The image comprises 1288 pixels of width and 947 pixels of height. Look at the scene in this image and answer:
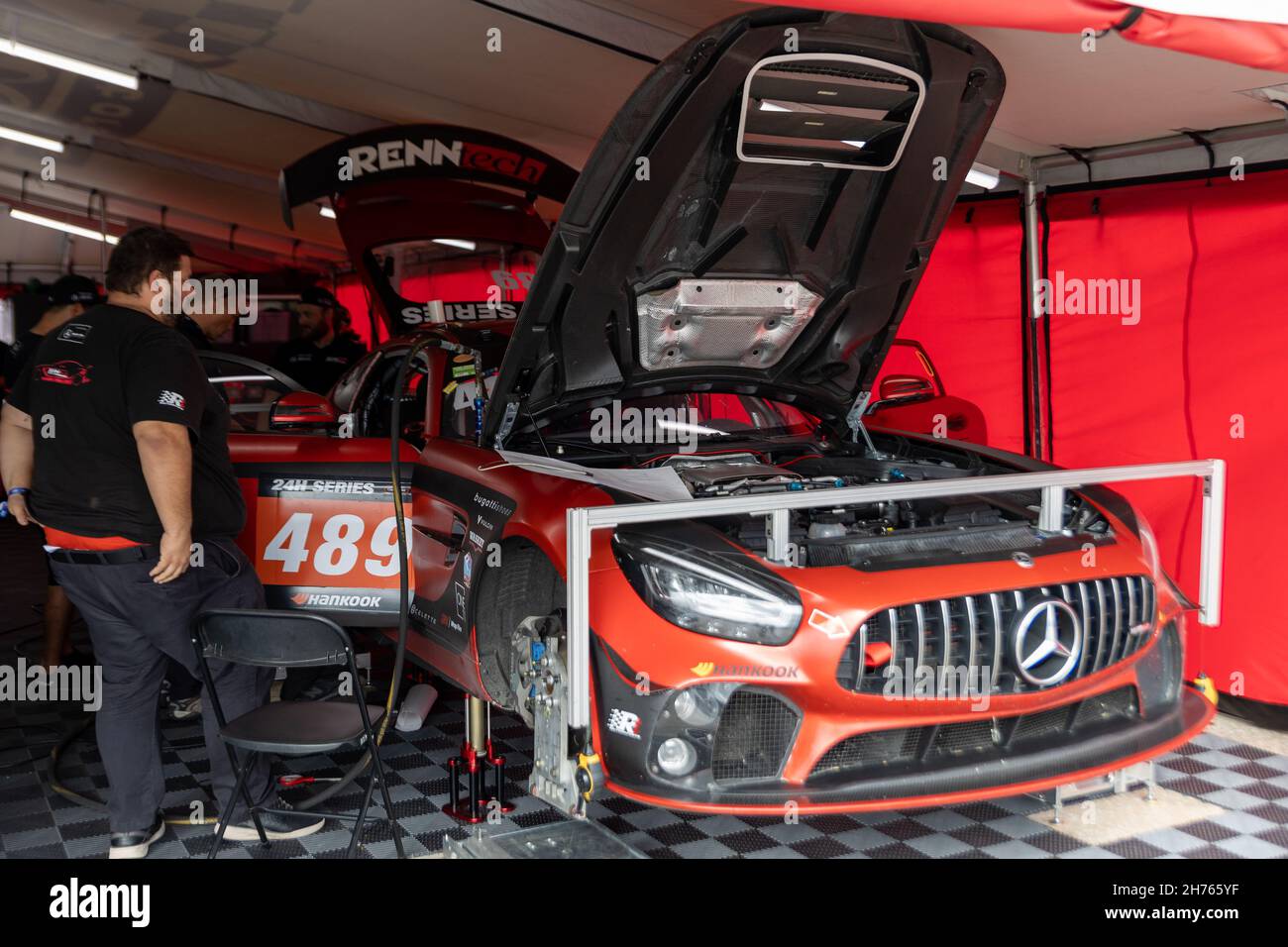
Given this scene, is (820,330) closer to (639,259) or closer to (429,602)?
(639,259)

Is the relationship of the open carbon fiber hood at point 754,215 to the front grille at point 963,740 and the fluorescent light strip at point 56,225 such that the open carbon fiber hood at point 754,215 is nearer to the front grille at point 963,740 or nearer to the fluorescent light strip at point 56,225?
the front grille at point 963,740

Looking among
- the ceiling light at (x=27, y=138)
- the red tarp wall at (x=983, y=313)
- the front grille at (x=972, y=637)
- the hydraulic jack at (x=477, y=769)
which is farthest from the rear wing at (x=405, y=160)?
the ceiling light at (x=27, y=138)

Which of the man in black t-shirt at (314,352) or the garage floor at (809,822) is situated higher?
the man in black t-shirt at (314,352)

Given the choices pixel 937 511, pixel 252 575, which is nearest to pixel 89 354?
pixel 252 575

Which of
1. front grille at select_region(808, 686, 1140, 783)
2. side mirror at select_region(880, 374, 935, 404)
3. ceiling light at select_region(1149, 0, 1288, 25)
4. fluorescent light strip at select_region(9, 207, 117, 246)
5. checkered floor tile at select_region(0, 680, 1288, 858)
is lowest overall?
checkered floor tile at select_region(0, 680, 1288, 858)

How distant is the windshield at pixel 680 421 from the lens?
4176mm

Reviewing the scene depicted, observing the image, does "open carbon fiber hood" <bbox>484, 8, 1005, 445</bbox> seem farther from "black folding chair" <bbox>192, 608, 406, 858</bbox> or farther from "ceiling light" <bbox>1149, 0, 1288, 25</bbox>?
"black folding chair" <bbox>192, 608, 406, 858</bbox>

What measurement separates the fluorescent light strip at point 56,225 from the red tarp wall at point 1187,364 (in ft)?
60.0

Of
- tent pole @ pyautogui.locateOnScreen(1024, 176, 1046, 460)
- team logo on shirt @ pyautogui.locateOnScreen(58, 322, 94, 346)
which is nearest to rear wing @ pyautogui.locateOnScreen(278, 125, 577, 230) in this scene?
tent pole @ pyautogui.locateOnScreen(1024, 176, 1046, 460)

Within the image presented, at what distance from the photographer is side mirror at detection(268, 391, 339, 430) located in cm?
430

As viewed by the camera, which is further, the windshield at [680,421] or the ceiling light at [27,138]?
the ceiling light at [27,138]

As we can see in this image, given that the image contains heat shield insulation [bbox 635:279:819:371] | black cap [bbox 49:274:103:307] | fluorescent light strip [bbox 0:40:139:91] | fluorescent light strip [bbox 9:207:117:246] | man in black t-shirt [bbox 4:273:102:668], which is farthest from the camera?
fluorescent light strip [bbox 9:207:117:246]

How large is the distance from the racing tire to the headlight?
0.63 metres

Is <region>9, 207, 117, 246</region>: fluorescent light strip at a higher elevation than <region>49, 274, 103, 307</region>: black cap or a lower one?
higher
